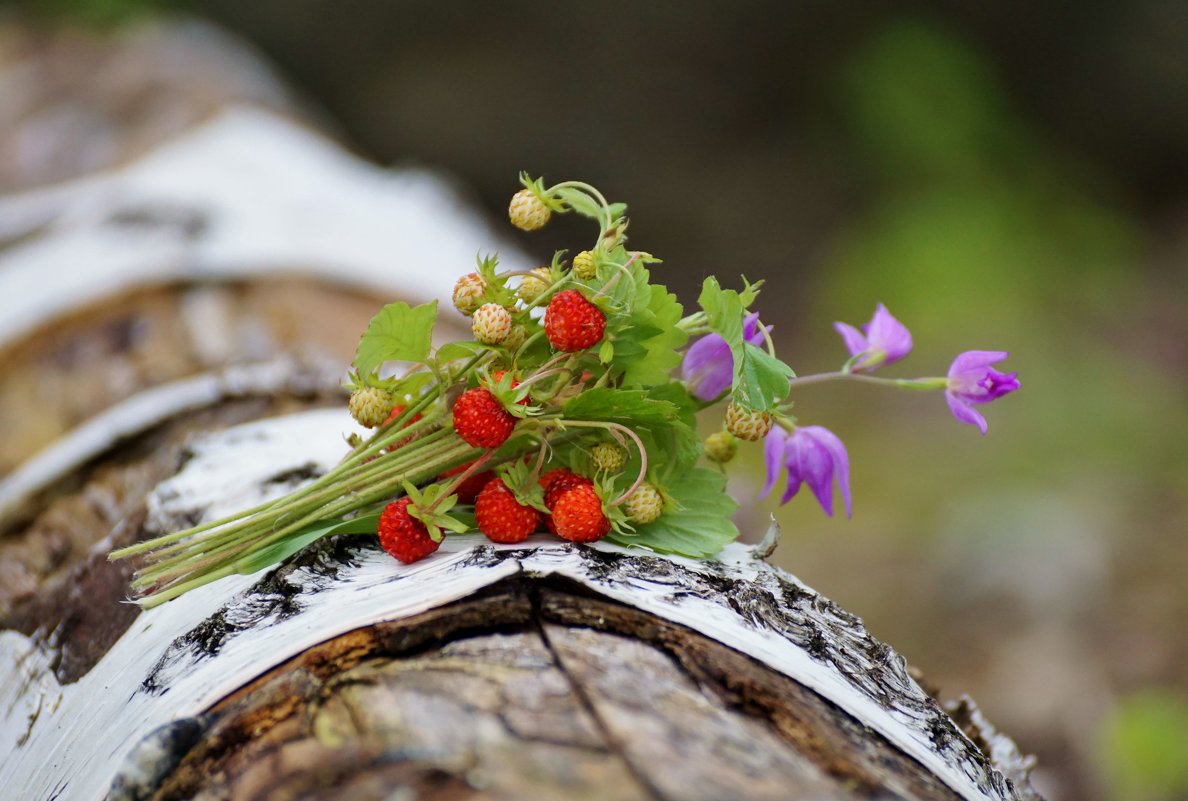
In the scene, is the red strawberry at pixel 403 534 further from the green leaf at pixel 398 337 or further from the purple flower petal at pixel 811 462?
the purple flower petal at pixel 811 462

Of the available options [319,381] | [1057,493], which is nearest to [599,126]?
[1057,493]

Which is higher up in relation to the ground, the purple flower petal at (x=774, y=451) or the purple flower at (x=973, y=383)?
the purple flower at (x=973, y=383)

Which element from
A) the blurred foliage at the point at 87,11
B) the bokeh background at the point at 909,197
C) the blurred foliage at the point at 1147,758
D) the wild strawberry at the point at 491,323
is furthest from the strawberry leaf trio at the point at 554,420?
the blurred foliage at the point at 87,11

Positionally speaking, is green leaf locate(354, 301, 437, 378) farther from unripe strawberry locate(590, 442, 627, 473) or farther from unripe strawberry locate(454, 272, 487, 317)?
unripe strawberry locate(590, 442, 627, 473)

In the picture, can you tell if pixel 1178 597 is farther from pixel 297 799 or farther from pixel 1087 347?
pixel 297 799

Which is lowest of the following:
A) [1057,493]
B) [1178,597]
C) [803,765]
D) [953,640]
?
[803,765]

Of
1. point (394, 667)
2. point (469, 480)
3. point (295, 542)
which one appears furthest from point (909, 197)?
point (394, 667)
